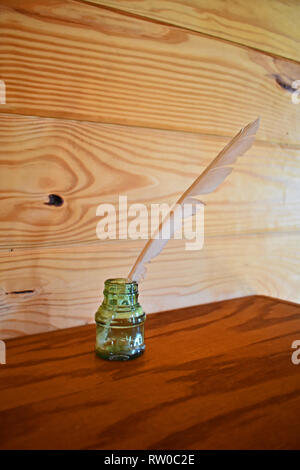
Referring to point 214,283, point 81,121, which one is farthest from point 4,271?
point 214,283

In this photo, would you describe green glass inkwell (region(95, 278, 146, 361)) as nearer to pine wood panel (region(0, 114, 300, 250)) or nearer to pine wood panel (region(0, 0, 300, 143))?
pine wood panel (region(0, 114, 300, 250))

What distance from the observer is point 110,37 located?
0.90 metres

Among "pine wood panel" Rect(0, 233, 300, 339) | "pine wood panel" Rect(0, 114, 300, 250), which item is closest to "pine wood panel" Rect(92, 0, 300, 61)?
"pine wood panel" Rect(0, 114, 300, 250)

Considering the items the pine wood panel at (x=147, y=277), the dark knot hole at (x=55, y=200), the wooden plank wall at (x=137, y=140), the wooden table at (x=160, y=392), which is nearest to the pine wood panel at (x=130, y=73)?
the wooden plank wall at (x=137, y=140)

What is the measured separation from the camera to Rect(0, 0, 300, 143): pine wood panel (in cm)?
79

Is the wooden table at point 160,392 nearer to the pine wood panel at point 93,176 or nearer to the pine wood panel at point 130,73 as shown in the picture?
the pine wood panel at point 93,176

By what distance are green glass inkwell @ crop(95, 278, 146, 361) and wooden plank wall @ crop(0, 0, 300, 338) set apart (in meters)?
0.21

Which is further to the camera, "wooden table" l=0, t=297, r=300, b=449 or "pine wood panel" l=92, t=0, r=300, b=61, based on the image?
"pine wood panel" l=92, t=0, r=300, b=61

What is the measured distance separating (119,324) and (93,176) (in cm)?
35

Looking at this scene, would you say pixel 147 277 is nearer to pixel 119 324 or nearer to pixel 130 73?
pixel 119 324

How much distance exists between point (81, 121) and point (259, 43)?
Answer: 64 centimetres

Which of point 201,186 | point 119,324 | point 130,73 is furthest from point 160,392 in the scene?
point 130,73
